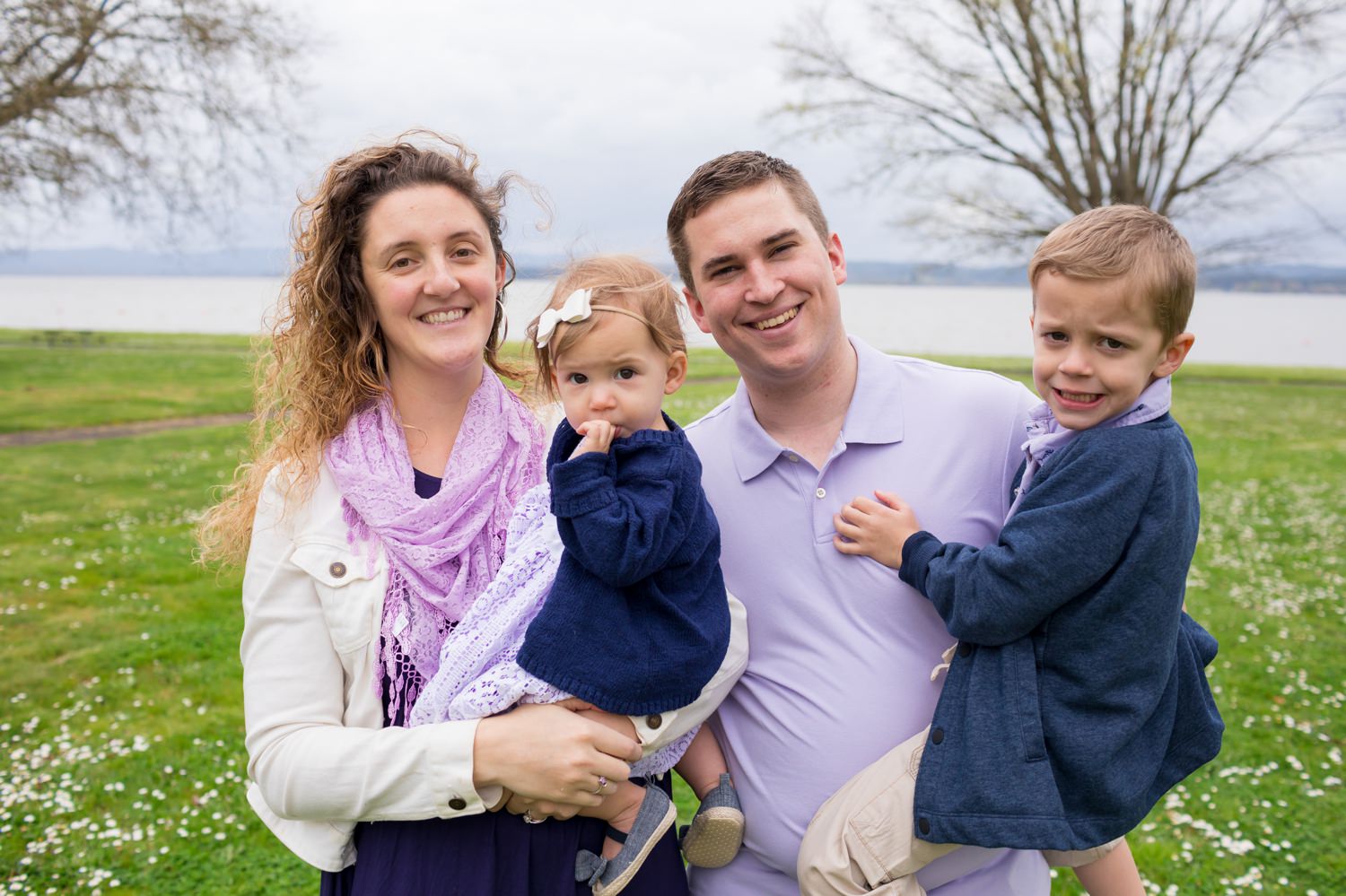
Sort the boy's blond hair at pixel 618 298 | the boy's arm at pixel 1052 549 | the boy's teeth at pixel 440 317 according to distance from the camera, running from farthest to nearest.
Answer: the boy's teeth at pixel 440 317, the boy's blond hair at pixel 618 298, the boy's arm at pixel 1052 549

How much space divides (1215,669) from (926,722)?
533 cm

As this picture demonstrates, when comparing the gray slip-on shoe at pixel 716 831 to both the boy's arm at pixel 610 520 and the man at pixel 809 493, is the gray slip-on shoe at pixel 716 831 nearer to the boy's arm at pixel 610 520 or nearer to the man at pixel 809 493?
the man at pixel 809 493

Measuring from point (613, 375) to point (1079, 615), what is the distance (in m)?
1.23

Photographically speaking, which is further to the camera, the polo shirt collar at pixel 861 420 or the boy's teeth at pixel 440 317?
the polo shirt collar at pixel 861 420

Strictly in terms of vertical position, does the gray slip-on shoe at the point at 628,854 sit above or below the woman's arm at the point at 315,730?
below

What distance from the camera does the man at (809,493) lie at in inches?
97.6

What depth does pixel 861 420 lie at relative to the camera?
2.66 metres

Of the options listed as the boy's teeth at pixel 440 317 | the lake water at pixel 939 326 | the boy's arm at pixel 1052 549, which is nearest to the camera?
the boy's arm at pixel 1052 549

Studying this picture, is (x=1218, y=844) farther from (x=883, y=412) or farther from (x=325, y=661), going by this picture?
(x=325, y=661)

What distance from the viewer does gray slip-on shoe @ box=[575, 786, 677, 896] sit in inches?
88.5

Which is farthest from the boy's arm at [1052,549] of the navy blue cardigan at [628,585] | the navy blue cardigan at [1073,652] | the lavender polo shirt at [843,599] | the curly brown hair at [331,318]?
the curly brown hair at [331,318]

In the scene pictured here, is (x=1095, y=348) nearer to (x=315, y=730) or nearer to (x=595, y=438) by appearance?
(x=595, y=438)

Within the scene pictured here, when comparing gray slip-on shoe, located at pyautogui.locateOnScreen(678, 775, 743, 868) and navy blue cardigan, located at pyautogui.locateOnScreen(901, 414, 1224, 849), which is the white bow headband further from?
gray slip-on shoe, located at pyautogui.locateOnScreen(678, 775, 743, 868)

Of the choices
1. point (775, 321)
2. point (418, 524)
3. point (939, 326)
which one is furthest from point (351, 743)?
point (939, 326)
